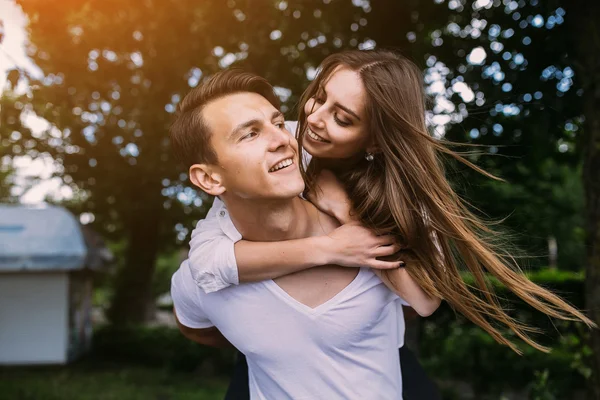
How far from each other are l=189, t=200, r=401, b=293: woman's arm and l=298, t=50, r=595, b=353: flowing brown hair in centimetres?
9

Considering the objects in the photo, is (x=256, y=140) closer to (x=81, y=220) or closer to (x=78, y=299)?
(x=81, y=220)

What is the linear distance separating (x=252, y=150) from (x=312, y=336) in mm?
649

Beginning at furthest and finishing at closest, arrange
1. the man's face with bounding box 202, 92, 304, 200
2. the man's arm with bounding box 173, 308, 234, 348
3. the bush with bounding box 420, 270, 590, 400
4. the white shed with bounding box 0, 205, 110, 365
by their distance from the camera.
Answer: the white shed with bounding box 0, 205, 110, 365 < the bush with bounding box 420, 270, 590, 400 < the man's arm with bounding box 173, 308, 234, 348 < the man's face with bounding box 202, 92, 304, 200

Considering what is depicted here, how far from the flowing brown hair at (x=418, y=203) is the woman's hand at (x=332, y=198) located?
0.06 meters

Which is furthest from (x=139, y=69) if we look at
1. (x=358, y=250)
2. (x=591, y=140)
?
(x=358, y=250)

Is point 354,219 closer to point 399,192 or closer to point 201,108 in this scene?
point 399,192

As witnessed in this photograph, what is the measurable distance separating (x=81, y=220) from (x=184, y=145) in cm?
1489

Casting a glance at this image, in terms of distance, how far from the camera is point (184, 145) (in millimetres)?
2234

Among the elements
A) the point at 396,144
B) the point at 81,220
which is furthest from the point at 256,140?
the point at 81,220

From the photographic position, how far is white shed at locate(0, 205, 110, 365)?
14.9 metres

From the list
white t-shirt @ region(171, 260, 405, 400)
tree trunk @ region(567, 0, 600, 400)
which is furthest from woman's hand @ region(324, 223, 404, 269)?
tree trunk @ region(567, 0, 600, 400)

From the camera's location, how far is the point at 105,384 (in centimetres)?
1191

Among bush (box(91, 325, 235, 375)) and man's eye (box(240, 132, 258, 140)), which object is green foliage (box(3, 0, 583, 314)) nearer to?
man's eye (box(240, 132, 258, 140))

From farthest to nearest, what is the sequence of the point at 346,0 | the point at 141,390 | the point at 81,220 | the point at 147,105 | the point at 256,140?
the point at 81,220 < the point at 141,390 < the point at 147,105 < the point at 346,0 < the point at 256,140
